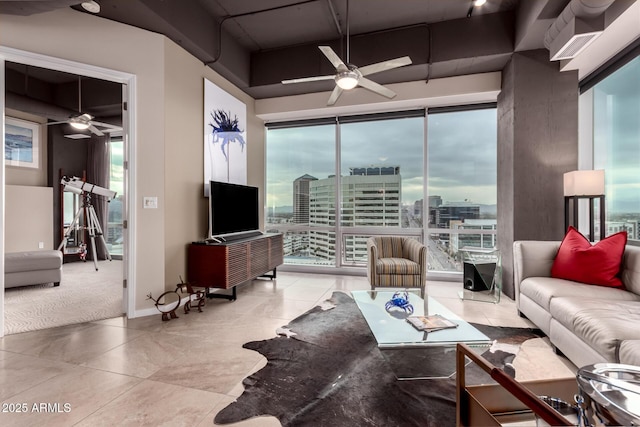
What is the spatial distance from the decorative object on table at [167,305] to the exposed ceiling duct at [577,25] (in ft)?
15.6

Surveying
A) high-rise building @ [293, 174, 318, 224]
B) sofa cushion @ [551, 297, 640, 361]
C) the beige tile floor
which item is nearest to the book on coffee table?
the beige tile floor

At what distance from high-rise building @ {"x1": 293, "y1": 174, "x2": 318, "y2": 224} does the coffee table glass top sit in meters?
3.07

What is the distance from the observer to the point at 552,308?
239cm

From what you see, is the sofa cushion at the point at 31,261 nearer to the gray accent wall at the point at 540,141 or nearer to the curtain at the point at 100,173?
the curtain at the point at 100,173

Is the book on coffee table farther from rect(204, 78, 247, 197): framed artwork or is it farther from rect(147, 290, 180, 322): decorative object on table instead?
rect(204, 78, 247, 197): framed artwork

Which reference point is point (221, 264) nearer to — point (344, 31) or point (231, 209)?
point (231, 209)

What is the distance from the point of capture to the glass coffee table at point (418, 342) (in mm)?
1897

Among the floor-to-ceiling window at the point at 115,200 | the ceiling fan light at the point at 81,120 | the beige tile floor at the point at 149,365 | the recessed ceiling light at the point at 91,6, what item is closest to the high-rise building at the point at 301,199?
the beige tile floor at the point at 149,365

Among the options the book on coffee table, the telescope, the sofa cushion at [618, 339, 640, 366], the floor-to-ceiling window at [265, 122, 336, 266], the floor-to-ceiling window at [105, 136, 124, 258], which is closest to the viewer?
the sofa cushion at [618, 339, 640, 366]

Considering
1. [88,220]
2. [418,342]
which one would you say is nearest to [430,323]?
[418,342]

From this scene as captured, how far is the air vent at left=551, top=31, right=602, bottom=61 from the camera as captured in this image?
2.85 m

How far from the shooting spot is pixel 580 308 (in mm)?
2096

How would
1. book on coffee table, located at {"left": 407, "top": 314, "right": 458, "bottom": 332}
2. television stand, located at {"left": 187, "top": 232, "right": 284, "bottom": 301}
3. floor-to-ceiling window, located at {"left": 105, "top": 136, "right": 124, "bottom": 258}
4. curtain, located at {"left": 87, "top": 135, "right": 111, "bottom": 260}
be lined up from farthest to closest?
1. floor-to-ceiling window, located at {"left": 105, "top": 136, "right": 124, "bottom": 258}
2. curtain, located at {"left": 87, "top": 135, "right": 111, "bottom": 260}
3. television stand, located at {"left": 187, "top": 232, "right": 284, "bottom": 301}
4. book on coffee table, located at {"left": 407, "top": 314, "right": 458, "bottom": 332}

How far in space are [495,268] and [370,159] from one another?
2615 mm
